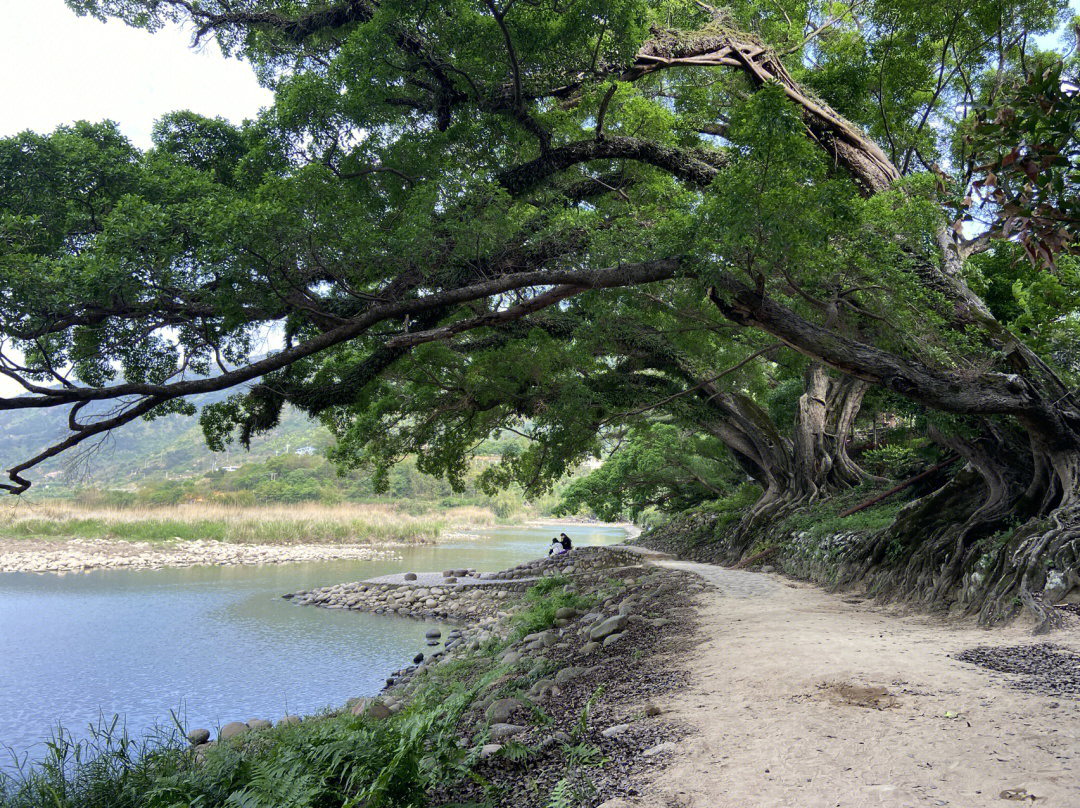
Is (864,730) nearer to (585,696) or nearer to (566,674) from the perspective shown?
(585,696)

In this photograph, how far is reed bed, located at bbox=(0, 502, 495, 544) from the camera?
2631cm

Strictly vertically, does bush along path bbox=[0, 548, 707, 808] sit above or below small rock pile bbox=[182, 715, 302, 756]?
above

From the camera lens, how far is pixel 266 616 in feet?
45.9

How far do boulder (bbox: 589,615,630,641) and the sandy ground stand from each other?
147cm

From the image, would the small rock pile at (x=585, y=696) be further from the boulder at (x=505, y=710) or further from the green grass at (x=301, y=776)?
the green grass at (x=301, y=776)

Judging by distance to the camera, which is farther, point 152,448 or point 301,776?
point 152,448

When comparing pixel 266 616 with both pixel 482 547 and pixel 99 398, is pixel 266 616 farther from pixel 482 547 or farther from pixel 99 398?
pixel 482 547

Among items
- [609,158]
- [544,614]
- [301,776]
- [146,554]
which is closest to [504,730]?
[301,776]

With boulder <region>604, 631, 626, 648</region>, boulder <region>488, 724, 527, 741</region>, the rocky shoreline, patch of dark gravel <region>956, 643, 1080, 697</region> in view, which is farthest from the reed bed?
patch of dark gravel <region>956, 643, 1080, 697</region>

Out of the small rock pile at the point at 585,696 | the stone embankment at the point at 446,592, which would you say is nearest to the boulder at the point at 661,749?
the small rock pile at the point at 585,696

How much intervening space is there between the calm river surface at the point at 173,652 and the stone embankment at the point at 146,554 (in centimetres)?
225

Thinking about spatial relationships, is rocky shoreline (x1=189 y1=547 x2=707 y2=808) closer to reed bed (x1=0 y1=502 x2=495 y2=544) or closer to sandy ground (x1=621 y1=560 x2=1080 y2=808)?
sandy ground (x1=621 y1=560 x2=1080 y2=808)

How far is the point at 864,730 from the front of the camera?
9.27 ft

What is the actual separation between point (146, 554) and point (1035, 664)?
26232 mm
